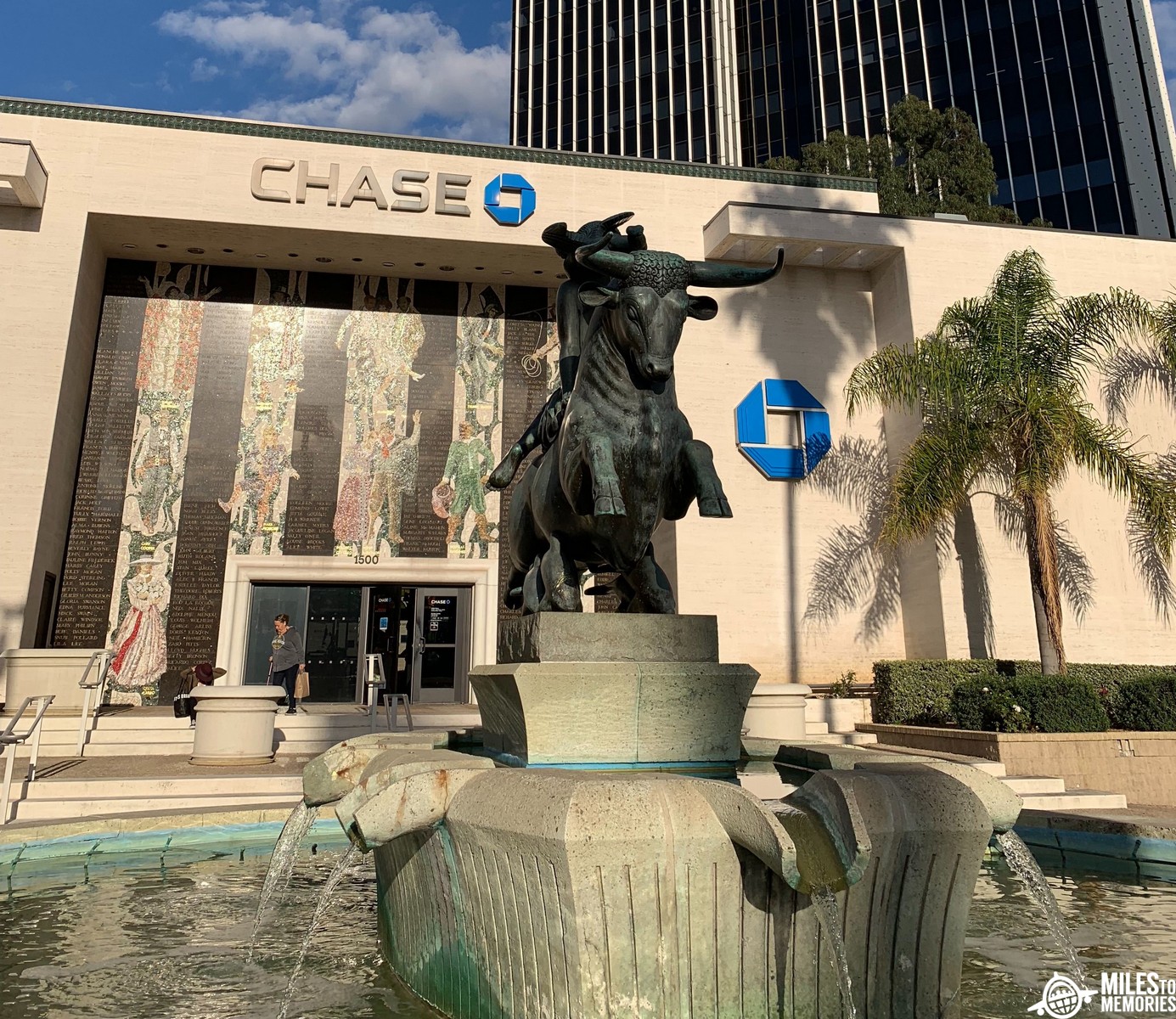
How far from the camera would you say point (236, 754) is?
938 centimetres

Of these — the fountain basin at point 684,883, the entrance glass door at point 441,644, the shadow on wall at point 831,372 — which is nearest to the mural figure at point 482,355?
the entrance glass door at point 441,644

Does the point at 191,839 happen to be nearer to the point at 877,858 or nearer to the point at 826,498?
the point at 877,858

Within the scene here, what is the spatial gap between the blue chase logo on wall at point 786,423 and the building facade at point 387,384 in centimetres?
12

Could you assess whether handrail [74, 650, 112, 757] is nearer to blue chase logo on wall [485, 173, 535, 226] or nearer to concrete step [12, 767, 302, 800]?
concrete step [12, 767, 302, 800]

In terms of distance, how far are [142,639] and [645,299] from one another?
15.2 m

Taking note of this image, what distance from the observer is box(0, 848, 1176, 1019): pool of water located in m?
3.19

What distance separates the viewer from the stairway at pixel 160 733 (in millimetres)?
11297

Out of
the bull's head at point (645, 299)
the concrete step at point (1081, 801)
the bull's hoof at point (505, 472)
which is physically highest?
the bull's head at point (645, 299)

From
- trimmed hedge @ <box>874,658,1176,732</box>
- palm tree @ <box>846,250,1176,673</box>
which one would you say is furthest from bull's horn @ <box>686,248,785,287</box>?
trimmed hedge @ <box>874,658,1176,732</box>

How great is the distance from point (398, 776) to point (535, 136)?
60255 mm

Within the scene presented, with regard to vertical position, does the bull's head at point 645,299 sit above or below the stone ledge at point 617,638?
above

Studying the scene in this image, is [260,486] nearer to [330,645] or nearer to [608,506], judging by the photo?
[330,645]

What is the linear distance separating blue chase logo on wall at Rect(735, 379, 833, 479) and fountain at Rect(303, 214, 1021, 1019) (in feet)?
42.7

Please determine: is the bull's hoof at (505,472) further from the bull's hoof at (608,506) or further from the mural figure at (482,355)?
the mural figure at (482,355)
